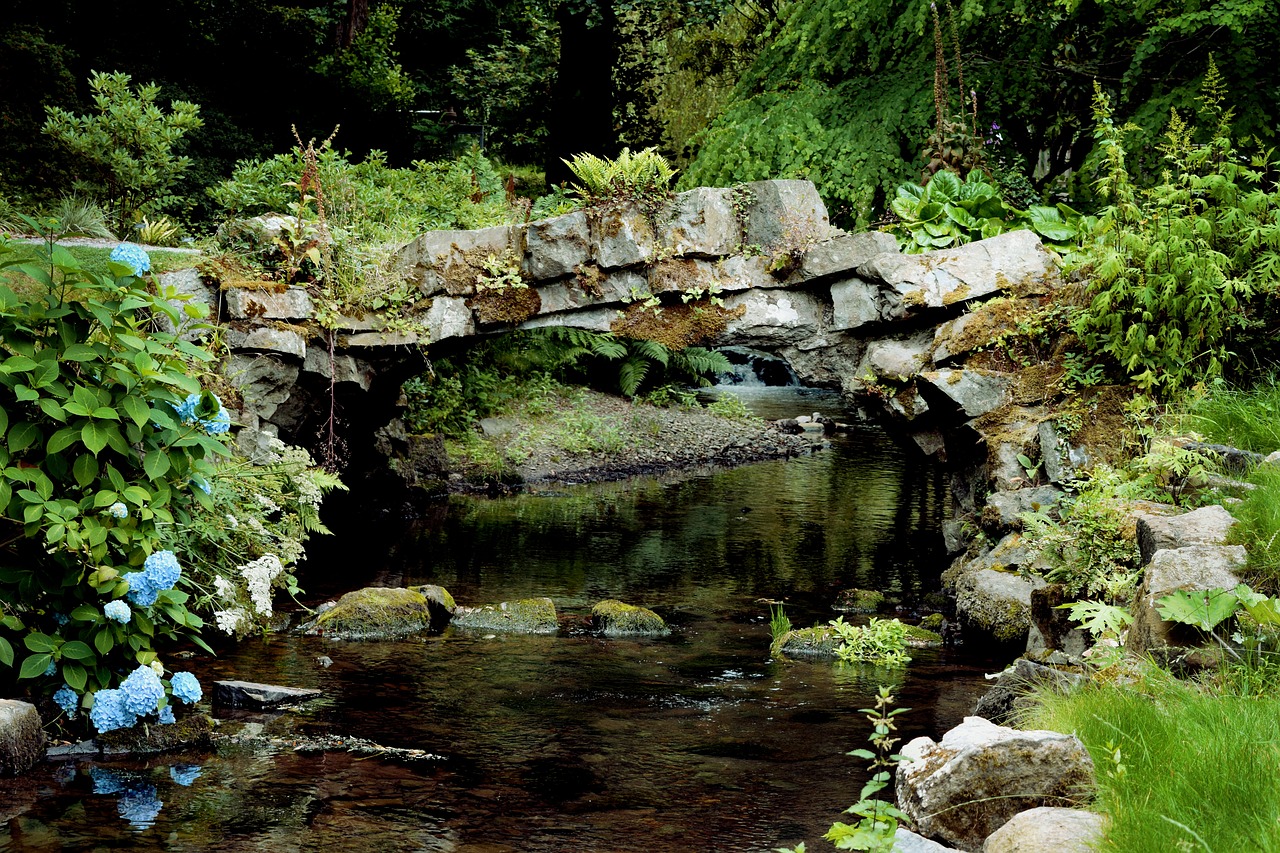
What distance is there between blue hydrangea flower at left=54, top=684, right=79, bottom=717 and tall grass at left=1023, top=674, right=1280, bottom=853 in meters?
4.87

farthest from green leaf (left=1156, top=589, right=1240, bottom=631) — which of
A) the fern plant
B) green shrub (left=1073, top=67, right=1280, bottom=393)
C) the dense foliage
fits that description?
the dense foliage

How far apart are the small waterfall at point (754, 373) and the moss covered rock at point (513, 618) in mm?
17434

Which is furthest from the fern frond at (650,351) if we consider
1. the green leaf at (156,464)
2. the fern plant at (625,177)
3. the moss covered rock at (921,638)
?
the green leaf at (156,464)

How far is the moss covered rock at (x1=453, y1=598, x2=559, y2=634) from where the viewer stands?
911 cm

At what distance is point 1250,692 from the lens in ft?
12.8

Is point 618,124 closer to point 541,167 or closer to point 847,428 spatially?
point 541,167

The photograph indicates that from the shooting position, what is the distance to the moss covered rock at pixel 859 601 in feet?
33.6

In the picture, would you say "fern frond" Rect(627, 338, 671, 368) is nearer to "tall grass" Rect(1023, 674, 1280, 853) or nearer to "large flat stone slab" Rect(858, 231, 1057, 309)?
"large flat stone slab" Rect(858, 231, 1057, 309)

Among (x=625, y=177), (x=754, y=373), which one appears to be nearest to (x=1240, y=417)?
(x=625, y=177)

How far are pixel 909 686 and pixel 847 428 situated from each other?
15.7 meters

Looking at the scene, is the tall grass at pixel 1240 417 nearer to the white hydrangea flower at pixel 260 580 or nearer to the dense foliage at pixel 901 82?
the dense foliage at pixel 901 82

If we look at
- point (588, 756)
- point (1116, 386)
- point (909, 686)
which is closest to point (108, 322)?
point (588, 756)

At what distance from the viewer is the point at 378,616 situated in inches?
345

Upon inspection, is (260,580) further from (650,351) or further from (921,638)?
(650,351)
